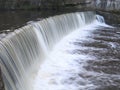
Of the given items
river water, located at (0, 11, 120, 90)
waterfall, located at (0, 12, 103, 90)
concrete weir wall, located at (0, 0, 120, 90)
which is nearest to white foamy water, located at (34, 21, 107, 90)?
river water, located at (0, 11, 120, 90)

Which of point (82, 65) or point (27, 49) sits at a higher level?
point (27, 49)

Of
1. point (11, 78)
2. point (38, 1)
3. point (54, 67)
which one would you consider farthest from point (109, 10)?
point (11, 78)

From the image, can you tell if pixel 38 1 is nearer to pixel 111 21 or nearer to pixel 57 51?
pixel 111 21

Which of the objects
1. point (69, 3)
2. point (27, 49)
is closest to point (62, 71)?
point (27, 49)

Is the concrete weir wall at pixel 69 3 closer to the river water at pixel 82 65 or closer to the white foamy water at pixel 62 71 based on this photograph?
the river water at pixel 82 65

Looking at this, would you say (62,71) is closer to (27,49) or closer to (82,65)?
(82,65)

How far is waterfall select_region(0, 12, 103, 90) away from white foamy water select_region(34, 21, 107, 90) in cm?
30

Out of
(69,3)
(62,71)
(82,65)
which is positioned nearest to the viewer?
(62,71)

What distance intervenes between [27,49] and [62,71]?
157 centimetres

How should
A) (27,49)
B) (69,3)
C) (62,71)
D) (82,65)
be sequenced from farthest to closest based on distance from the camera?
(69,3)
(82,65)
(62,71)
(27,49)

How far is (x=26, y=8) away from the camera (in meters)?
24.2

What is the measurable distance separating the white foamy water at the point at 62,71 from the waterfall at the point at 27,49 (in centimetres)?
30

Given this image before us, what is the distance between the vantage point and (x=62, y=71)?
37.7 ft

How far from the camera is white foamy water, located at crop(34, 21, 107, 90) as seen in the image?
32.9ft
